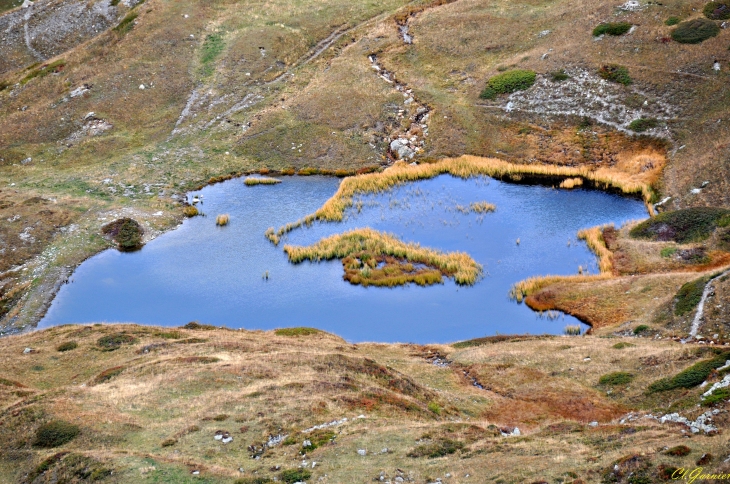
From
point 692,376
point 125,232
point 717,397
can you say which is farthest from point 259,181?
point 717,397

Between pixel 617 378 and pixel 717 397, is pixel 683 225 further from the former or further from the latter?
pixel 717 397

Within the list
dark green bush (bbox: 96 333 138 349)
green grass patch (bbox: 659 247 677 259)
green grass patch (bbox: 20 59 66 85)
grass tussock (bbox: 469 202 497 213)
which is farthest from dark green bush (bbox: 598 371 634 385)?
green grass patch (bbox: 20 59 66 85)

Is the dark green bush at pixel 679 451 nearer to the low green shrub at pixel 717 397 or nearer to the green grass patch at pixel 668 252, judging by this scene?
the low green shrub at pixel 717 397

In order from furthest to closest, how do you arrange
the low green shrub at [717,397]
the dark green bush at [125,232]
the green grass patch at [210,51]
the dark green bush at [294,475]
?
1. the green grass patch at [210,51]
2. the dark green bush at [125,232]
3. the low green shrub at [717,397]
4. the dark green bush at [294,475]

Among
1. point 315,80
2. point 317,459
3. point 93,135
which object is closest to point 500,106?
point 315,80

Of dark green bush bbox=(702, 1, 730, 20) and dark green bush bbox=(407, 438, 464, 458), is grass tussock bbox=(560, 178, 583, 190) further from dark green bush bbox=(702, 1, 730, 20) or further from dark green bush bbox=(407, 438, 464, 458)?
dark green bush bbox=(407, 438, 464, 458)

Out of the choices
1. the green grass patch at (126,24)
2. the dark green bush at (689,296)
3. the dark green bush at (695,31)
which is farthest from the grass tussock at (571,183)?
the green grass patch at (126,24)
